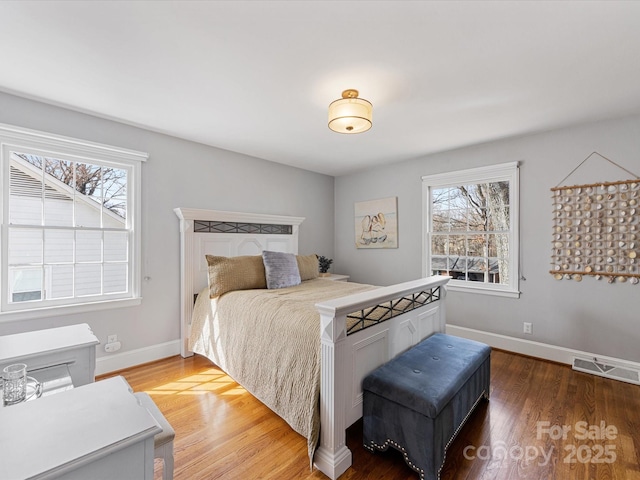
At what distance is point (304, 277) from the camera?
362 centimetres

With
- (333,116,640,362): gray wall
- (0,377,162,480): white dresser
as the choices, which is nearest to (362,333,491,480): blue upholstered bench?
(0,377,162,480): white dresser

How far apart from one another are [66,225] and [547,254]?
4689mm

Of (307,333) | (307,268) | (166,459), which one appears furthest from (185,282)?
(166,459)

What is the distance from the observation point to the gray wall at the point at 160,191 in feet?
8.34

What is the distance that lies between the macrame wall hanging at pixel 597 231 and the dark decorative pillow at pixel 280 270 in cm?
270

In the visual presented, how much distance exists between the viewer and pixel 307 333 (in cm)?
185

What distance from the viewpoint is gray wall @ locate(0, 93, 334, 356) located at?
2541mm

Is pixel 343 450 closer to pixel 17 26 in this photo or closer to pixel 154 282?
pixel 154 282

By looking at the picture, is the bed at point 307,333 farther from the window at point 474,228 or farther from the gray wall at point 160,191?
the window at point 474,228

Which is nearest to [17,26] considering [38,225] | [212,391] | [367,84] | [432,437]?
[38,225]

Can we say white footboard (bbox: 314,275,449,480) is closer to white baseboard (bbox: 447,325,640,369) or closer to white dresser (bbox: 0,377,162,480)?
white dresser (bbox: 0,377,162,480)

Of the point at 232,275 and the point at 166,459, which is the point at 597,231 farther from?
the point at 166,459

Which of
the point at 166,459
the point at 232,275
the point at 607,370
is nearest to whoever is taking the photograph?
the point at 166,459

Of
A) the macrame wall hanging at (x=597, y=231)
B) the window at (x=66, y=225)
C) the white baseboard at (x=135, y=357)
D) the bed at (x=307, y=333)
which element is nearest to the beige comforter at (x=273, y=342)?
the bed at (x=307, y=333)
